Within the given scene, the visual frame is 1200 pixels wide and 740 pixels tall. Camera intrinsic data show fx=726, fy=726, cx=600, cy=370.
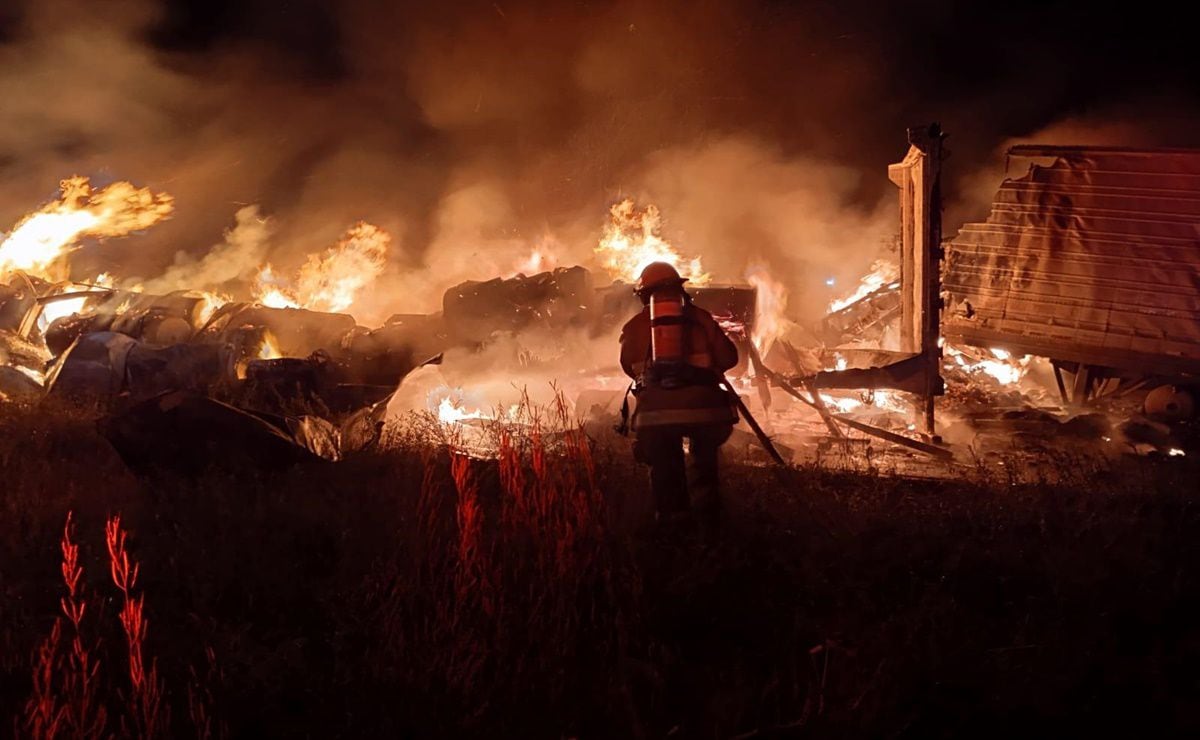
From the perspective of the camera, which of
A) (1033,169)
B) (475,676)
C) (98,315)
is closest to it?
(475,676)

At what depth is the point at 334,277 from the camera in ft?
51.1

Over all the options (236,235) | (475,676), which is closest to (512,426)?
(475,676)

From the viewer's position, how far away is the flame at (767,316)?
11344 millimetres

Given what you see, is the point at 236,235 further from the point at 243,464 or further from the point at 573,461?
the point at 573,461

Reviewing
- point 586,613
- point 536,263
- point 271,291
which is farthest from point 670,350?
point 536,263

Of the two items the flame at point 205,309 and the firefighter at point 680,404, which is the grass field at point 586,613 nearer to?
the firefighter at point 680,404

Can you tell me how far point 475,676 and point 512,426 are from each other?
469 cm

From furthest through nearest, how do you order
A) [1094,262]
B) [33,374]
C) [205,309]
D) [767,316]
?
1. [767,316]
2. [205,309]
3. [33,374]
4. [1094,262]

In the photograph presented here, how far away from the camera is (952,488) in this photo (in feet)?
18.1

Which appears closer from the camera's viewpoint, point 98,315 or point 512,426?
point 512,426

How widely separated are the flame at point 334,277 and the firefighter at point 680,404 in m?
11.3

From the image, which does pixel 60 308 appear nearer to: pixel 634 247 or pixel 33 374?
pixel 33 374

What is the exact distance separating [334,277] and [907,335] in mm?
11753

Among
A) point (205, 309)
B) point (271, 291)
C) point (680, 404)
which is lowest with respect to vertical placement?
point (680, 404)
